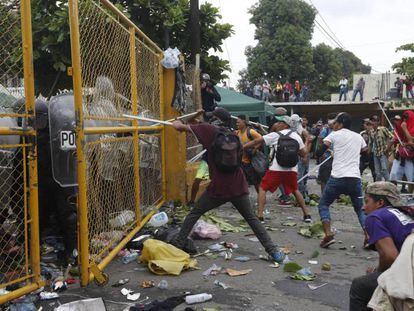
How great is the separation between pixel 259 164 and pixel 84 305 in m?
5.58

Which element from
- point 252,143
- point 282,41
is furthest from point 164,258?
point 282,41

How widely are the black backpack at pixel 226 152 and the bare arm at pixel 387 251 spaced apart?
8.50 ft

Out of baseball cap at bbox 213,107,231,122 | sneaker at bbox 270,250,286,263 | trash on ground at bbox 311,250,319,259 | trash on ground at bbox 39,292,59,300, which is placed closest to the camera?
trash on ground at bbox 39,292,59,300

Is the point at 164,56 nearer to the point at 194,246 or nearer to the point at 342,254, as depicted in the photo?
the point at 194,246

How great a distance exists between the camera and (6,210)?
176 inches

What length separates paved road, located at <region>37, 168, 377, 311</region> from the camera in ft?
14.6

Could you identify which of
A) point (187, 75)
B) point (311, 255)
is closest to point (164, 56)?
point (187, 75)

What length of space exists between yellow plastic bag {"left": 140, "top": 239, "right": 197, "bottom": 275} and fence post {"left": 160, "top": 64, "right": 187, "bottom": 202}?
10.3ft

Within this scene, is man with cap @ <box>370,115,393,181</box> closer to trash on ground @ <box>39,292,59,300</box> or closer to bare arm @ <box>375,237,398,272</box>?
bare arm @ <box>375,237,398,272</box>

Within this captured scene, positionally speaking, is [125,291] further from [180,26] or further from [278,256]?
[180,26]

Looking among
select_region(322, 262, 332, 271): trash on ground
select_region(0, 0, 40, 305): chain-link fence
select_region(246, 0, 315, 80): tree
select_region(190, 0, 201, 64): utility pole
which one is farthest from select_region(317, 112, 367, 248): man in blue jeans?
select_region(246, 0, 315, 80): tree

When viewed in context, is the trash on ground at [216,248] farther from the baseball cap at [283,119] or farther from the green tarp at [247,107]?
the green tarp at [247,107]

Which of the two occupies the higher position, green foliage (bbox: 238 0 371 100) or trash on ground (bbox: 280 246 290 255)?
green foliage (bbox: 238 0 371 100)

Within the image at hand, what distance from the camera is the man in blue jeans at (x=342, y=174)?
21.1 feet
